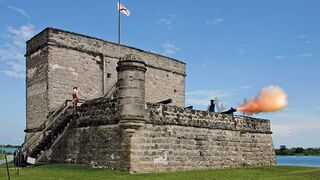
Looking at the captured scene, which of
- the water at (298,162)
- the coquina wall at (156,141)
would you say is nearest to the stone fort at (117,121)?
the coquina wall at (156,141)

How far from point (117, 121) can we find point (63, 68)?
8.43 meters

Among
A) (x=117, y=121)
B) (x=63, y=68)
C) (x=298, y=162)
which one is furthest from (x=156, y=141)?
(x=298, y=162)

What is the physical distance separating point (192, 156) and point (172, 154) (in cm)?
157

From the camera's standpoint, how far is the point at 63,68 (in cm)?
2470

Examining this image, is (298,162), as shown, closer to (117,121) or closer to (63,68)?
(63,68)

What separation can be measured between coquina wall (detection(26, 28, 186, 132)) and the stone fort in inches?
2.3

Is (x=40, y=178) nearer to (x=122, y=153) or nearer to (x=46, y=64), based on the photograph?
(x=122, y=153)

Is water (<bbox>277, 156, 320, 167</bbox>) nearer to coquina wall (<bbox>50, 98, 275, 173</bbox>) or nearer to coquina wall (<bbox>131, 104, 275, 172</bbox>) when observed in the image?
coquina wall (<bbox>131, 104, 275, 172</bbox>)

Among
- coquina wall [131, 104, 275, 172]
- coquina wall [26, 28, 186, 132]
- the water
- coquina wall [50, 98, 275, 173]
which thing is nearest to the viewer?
coquina wall [50, 98, 275, 173]

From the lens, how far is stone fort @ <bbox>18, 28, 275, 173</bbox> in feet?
57.5

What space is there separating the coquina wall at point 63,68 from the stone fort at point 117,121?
0.06 metres

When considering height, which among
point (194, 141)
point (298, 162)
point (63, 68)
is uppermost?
point (63, 68)

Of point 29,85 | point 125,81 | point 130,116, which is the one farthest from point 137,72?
point 29,85

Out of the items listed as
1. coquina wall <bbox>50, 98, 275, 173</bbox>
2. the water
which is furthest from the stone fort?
the water
